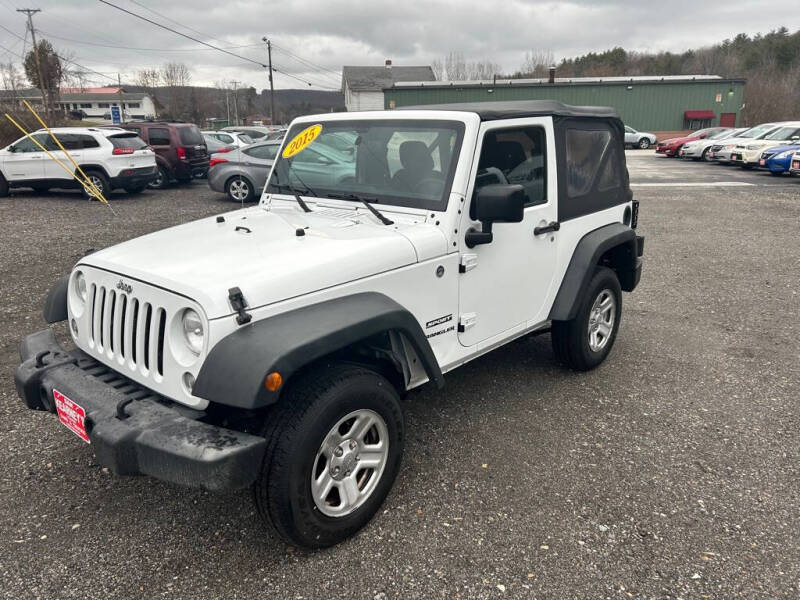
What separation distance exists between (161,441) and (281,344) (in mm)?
586

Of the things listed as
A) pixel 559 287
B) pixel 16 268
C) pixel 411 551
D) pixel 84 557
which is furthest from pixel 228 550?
pixel 16 268

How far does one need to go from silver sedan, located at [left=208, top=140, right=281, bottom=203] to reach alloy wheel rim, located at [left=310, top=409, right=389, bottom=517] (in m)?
11.3

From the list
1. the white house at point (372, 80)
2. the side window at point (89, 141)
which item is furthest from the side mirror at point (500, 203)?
the white house at point (372, 80)

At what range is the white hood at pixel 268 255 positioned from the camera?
252 cm

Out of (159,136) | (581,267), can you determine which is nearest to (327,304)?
(581,267)

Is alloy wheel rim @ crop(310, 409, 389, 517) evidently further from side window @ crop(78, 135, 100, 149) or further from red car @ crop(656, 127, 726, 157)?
red car @ crop(656, 127, 726, 157)

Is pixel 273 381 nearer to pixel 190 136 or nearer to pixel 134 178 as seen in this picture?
pixel 134 178

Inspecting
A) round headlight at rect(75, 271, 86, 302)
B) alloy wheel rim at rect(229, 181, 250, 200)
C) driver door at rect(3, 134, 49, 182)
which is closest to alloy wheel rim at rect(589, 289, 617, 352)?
round headlight at rect(75, 271, 86, 302)

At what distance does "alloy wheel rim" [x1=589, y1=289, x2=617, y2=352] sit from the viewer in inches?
180

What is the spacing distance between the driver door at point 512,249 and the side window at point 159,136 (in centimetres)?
1455

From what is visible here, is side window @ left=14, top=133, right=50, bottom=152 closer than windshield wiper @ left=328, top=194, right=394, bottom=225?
No

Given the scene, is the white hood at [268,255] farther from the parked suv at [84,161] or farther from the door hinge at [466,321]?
the parked suv at [84,161]

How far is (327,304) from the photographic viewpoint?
2.65 metres

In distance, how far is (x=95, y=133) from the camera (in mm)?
13742
